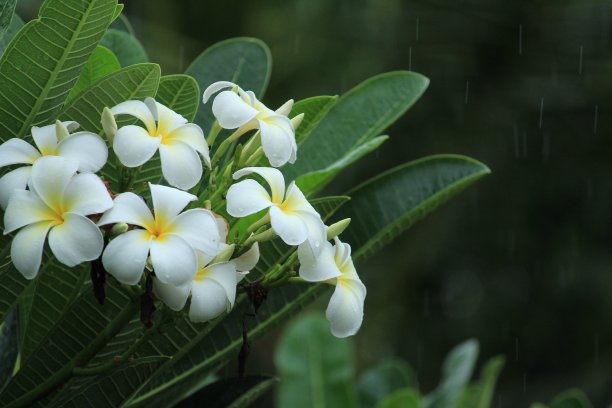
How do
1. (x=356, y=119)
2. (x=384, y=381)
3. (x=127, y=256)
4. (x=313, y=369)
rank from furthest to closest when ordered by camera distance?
(x=384, y=381) → (x=313, y=369) → (x=356, y=119) → (x=127, y=256)

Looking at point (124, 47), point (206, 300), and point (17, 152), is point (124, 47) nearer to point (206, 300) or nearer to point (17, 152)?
point (17, 152)

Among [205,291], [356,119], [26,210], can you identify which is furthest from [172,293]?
[356,119]

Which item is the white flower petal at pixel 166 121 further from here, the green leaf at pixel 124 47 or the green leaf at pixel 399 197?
the green leaf at pixel 124 47

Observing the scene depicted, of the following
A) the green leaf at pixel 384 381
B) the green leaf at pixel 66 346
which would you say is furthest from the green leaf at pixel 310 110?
the green leaf at pixel 384 381

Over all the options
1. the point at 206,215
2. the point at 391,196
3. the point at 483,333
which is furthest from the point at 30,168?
the point at 483,333

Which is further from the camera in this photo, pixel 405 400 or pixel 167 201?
pixel 405 400

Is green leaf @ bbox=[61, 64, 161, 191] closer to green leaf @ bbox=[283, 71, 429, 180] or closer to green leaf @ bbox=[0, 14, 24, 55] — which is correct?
green leaf @ bbox=[0, 14, 24, 55]

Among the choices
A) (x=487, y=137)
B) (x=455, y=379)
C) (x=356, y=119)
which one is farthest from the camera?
(x=487, y=137)
